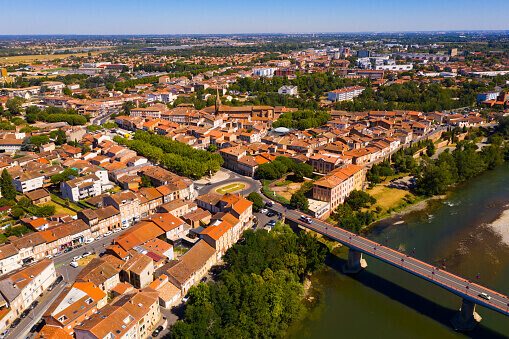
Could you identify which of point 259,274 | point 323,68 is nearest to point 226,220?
point 259,274

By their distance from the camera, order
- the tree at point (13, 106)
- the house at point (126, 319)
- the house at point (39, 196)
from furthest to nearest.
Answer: the tree at point (13, 106), the house at point (39, 196), the house at point (126, 319)

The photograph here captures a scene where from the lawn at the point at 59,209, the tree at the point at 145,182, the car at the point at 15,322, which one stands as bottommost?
the car at the point at 15,322

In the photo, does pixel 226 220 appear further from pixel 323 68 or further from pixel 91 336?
pixel 323 68

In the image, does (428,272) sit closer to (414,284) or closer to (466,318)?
(414,284)

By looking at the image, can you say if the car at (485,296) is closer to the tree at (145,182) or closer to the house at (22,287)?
the house at (22,287)

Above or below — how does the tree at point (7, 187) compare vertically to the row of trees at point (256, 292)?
above

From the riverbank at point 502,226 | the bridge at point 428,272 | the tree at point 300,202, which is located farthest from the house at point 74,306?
the riverbank at point 502,226

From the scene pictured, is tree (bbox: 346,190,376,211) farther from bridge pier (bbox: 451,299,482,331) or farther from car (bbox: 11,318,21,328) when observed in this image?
car (bbox: 11,318,21,328)
